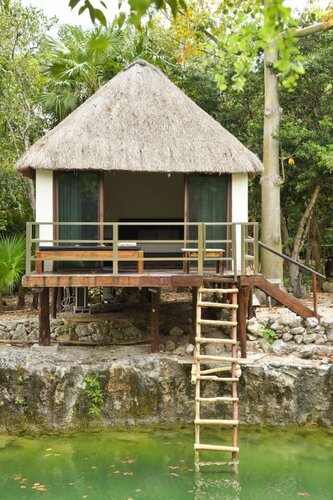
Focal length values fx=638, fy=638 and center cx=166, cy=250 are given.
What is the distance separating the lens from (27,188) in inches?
708

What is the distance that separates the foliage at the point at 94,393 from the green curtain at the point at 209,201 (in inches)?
131

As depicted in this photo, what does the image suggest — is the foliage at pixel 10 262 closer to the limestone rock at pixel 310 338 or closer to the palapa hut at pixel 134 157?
the palapa hut at pixel 134 157

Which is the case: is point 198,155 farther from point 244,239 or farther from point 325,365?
point 325,365

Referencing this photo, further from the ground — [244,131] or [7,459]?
[244,131]

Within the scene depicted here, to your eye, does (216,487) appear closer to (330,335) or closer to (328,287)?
(330,335)

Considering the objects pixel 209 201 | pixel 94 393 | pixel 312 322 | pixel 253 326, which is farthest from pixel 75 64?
pixel 94 393

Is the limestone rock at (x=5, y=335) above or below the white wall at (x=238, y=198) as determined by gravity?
below

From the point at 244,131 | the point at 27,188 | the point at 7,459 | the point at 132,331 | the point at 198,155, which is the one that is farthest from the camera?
the point at 244,131

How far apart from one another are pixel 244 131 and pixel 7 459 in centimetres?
1278

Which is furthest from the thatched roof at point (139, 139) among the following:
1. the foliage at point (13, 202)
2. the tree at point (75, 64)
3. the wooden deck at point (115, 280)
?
the foliage at point (13, 202)

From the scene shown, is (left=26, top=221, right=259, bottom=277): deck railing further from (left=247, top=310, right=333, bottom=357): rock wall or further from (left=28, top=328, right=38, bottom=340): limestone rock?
(left=28, top=328, right=38, bottom=340): limestone rock

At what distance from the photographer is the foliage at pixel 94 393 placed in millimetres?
10891

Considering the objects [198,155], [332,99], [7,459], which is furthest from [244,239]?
[332,99]

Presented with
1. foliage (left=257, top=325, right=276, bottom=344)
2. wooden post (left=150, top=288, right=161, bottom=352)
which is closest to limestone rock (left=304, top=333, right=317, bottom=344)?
foliage (left=257, top=325, right=276, bottom=344)
